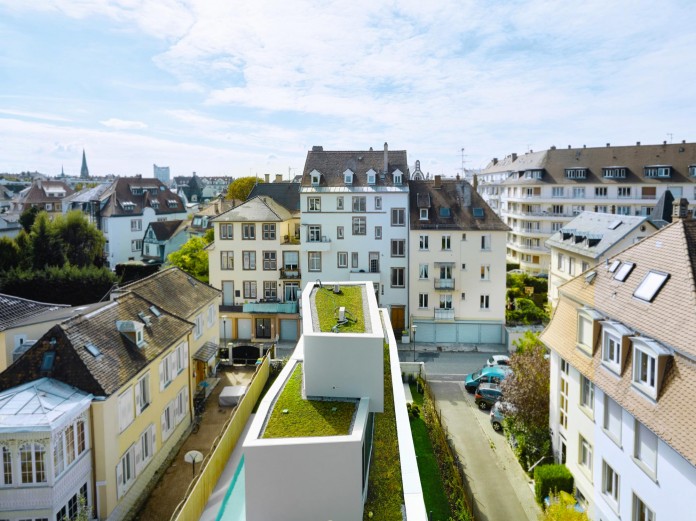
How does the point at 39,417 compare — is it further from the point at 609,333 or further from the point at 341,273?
the point at 341,273

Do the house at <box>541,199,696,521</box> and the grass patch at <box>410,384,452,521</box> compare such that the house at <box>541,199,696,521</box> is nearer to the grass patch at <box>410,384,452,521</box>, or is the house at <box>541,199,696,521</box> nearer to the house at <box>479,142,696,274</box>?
the grass patch at <box>410,384,452,521</box>

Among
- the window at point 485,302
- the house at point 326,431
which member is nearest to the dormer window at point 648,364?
the house at point 326,431

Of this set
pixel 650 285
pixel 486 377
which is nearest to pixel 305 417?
pixel 650 285

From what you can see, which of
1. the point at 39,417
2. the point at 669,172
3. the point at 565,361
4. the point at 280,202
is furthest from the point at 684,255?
the point at 669,172

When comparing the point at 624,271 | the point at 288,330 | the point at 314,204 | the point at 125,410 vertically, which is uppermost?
the point at 314,204

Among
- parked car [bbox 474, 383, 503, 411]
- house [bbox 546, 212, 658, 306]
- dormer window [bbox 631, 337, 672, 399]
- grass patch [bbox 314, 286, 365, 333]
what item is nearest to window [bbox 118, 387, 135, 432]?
grass patch [bbox 314, 286, 365, 333]

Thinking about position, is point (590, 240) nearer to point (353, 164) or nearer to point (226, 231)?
point (353, 164)
